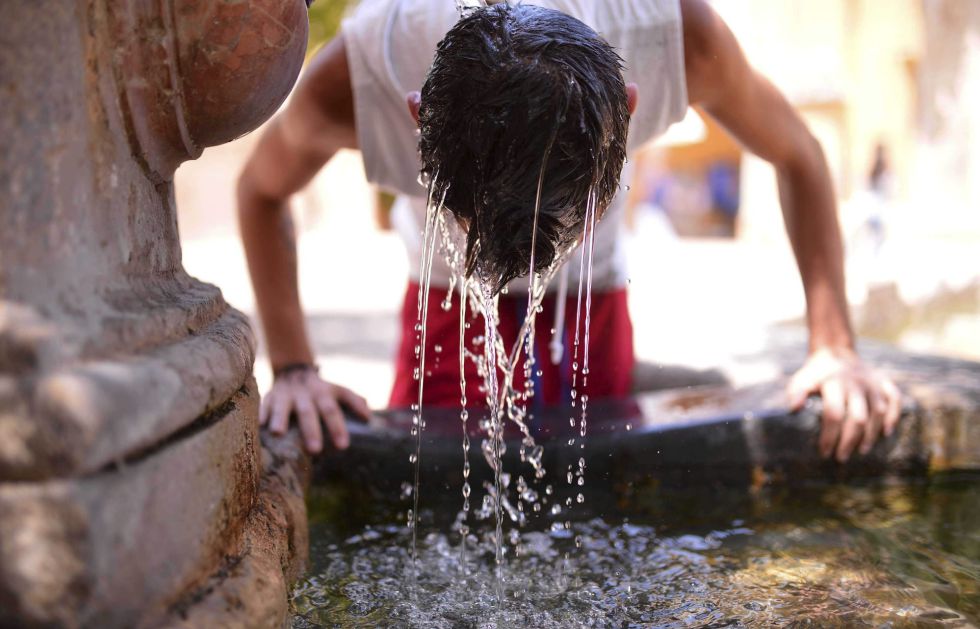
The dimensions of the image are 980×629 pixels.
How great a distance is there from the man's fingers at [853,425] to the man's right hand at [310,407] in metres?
0.99

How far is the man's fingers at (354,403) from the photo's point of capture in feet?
A: 6.30

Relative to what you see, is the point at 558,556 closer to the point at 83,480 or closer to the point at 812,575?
the point at 812,575

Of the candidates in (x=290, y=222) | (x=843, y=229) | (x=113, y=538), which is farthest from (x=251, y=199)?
(x=843, y=229)

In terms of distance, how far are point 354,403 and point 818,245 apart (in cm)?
114

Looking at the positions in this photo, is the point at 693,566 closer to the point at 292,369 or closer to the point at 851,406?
the point at 851,406

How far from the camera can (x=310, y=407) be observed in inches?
71.9

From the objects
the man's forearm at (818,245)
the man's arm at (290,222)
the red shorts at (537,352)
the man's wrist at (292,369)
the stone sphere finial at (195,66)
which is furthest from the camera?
the red shorts at (537,352)

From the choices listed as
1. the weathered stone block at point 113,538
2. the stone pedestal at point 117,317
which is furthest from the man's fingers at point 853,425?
the weathered stone block at point 113,538

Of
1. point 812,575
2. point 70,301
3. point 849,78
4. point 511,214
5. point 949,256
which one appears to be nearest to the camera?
point 70,301

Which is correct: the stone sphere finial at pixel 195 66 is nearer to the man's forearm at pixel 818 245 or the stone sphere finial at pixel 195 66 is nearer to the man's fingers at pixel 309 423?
the man's fingers at pixel 309 423

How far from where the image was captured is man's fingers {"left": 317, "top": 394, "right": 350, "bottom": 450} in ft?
5.90

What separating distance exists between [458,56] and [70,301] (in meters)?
0.68

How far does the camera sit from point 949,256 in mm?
7012

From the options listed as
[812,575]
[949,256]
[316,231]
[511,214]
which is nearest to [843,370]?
[812,575]
